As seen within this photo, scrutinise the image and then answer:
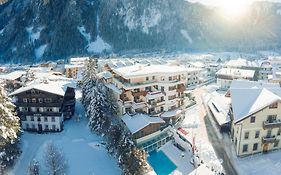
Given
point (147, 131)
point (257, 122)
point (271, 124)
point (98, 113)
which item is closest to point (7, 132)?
point (98, 113)

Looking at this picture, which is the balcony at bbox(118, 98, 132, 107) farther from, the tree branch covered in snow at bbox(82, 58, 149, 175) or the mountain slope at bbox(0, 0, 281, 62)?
the mountain slope at bbox(0, 0, 281, 62)

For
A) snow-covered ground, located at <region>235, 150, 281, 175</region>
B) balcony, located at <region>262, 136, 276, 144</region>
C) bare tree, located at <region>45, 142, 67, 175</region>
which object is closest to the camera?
bare tree, located at <region>45, 142, 67, 175</region>

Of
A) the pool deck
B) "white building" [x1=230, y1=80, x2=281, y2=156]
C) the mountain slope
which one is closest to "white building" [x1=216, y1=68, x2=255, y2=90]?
"white building" [x1=230, y1=80, x2=281, y2=156]

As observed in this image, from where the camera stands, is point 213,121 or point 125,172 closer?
point 125,172

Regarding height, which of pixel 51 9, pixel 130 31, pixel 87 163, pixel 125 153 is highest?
pixel 51 9

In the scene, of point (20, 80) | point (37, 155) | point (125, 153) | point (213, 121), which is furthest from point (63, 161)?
point (20, 80)

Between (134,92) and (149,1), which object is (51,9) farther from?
(134,92)

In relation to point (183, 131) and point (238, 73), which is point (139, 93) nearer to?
point (183, 131)
